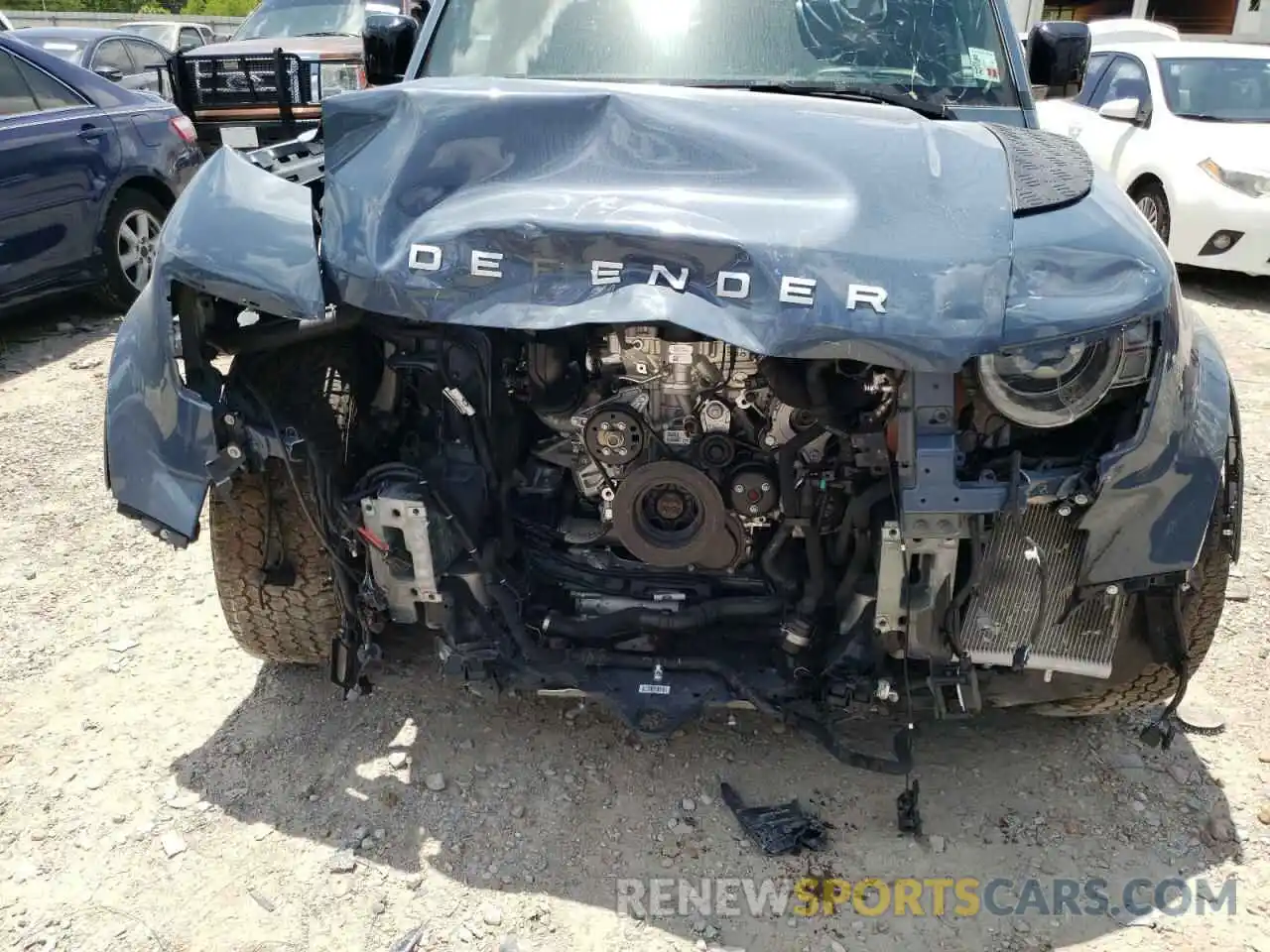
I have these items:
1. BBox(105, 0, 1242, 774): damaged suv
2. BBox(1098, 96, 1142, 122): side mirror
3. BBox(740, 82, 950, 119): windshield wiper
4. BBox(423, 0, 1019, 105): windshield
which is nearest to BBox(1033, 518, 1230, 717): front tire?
BBox(105, 0, 1242, 774): damaged suv

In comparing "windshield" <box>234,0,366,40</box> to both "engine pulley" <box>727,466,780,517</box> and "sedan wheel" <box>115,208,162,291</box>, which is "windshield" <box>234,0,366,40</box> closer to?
"sedan wheel" <box>115,208,162,291</box>

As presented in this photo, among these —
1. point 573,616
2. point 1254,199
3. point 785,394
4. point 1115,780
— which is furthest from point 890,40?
point 1254,199

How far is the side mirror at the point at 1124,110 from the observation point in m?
7.61

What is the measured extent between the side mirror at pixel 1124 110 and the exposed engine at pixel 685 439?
659 cm

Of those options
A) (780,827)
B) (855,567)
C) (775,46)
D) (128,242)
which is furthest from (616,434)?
(128,242)

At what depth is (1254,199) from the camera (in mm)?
6910

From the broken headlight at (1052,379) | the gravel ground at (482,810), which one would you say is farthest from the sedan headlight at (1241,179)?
the broken headlight at (1052,379)

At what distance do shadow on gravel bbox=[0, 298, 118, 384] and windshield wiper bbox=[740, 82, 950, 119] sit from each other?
4.77 m

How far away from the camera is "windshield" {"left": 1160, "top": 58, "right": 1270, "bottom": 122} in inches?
297

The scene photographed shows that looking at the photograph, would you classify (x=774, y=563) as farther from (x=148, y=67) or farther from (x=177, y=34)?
(x=177, y=34)

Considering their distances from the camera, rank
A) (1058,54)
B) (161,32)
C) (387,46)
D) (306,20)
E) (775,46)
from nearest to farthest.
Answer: (775,46) → (1058,54) → (387,46) → (306,20) → (161,32)

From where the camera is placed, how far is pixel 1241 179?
6953 millimetres

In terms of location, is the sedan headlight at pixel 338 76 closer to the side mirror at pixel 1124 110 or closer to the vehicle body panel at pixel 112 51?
the vehicle body panel at pixel 112 51

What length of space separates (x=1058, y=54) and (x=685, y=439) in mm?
2075
